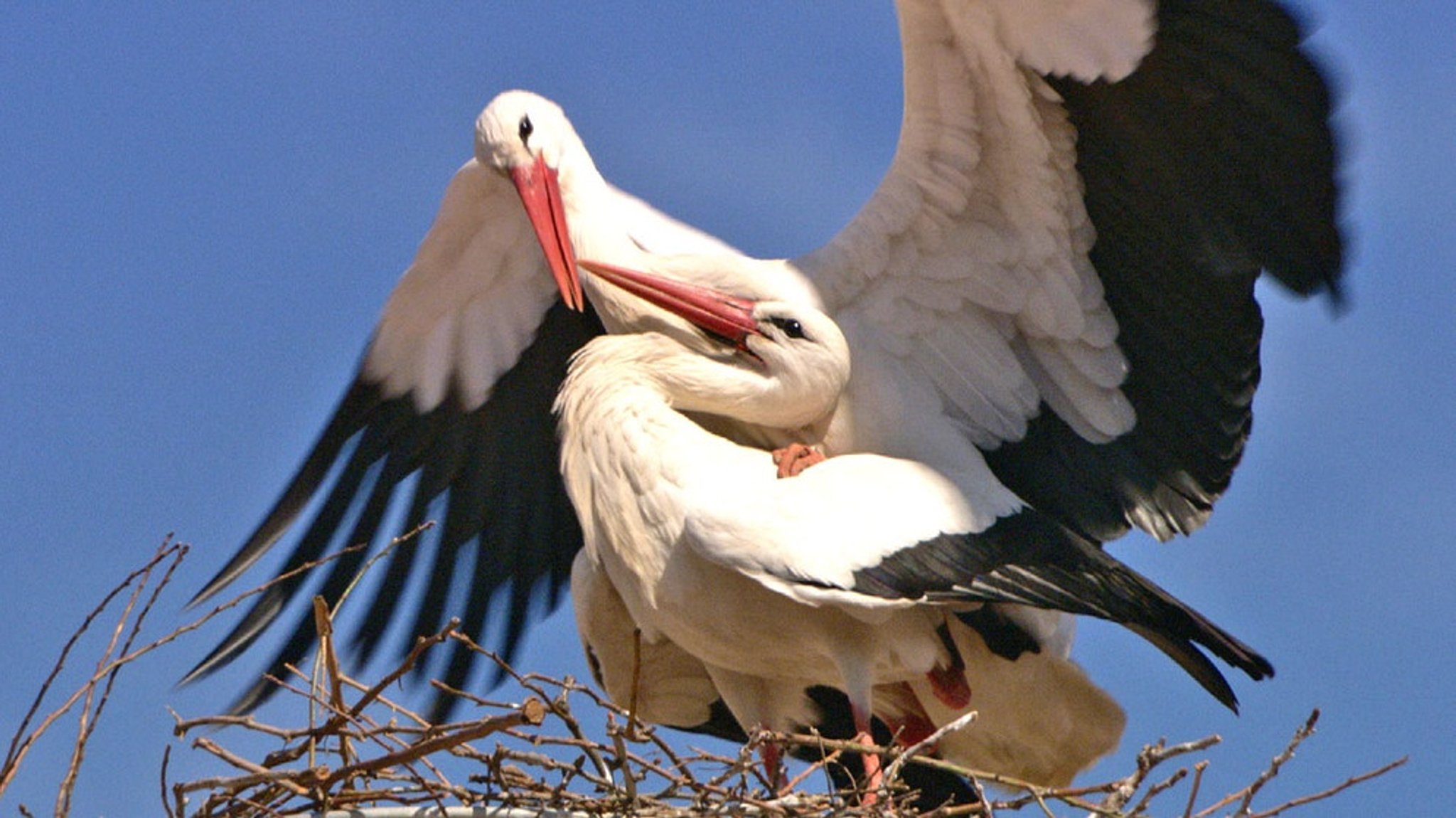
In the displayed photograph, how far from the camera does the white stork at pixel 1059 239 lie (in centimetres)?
550

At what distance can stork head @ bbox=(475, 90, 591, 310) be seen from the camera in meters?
6.03

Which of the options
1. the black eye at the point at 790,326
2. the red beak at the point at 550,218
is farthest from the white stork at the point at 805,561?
the red beak at the point at 550,218

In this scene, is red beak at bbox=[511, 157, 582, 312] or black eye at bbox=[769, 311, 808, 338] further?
red beak at bbox=[511, 157, 582, 312]

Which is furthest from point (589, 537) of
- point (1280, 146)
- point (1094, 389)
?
point (1280, 146)

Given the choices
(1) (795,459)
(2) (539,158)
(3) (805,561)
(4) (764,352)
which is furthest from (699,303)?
(3) (805,561)

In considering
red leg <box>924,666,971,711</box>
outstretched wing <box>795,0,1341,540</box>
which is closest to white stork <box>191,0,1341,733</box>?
outstretched wing <box>795,0,1341,540</box>

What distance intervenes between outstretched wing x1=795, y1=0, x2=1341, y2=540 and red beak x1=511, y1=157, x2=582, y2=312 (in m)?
0.50

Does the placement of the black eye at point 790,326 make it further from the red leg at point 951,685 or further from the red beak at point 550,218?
the red leg at point 951,685

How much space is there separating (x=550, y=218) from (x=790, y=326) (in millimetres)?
666

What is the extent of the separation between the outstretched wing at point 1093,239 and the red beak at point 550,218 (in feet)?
1.63

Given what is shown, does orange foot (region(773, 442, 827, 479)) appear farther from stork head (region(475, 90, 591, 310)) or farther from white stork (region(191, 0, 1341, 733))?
stork head (region(475, 90, 591, 310))

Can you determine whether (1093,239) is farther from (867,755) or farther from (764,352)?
(867,755)

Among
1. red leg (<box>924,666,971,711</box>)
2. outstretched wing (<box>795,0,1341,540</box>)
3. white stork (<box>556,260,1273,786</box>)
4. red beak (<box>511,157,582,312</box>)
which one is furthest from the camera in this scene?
red beak (<box>511,157,582,312</box>)

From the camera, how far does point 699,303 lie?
18.9 ft
